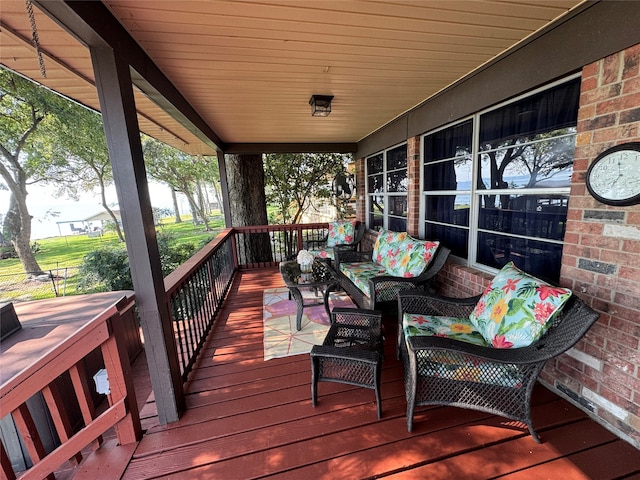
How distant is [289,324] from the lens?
9.89 ft

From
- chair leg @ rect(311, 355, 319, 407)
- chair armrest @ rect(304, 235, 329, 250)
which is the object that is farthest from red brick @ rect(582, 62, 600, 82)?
chair armrest @ rect(304, 235, 329, 250)

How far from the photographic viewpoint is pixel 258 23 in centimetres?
153

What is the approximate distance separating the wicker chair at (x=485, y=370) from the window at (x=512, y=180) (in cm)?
76

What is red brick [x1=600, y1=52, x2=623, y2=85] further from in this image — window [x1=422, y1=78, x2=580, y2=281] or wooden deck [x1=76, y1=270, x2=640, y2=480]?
wooden deck [x1=76, y1=270, x2=640, y2=480]

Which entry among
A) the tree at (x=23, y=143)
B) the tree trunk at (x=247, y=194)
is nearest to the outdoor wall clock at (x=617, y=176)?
the tree trunk at (x=247, y=194)

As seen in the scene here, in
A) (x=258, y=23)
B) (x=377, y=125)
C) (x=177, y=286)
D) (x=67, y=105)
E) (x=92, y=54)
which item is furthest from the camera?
(x=67, y=105)

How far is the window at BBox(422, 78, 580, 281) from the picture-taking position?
1.89m

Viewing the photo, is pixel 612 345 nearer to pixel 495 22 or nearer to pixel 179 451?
pixel 495 22

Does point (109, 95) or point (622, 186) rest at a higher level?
point (109, 95)

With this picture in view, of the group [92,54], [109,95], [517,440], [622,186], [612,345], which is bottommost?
[517,440]

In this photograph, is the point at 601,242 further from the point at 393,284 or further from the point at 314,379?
the point at 314,379

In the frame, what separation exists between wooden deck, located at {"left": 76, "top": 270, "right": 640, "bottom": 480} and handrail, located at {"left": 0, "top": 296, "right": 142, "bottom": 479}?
162 millimetres

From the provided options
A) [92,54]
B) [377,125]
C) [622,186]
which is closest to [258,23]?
[92,54]

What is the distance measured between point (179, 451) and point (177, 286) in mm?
1028
